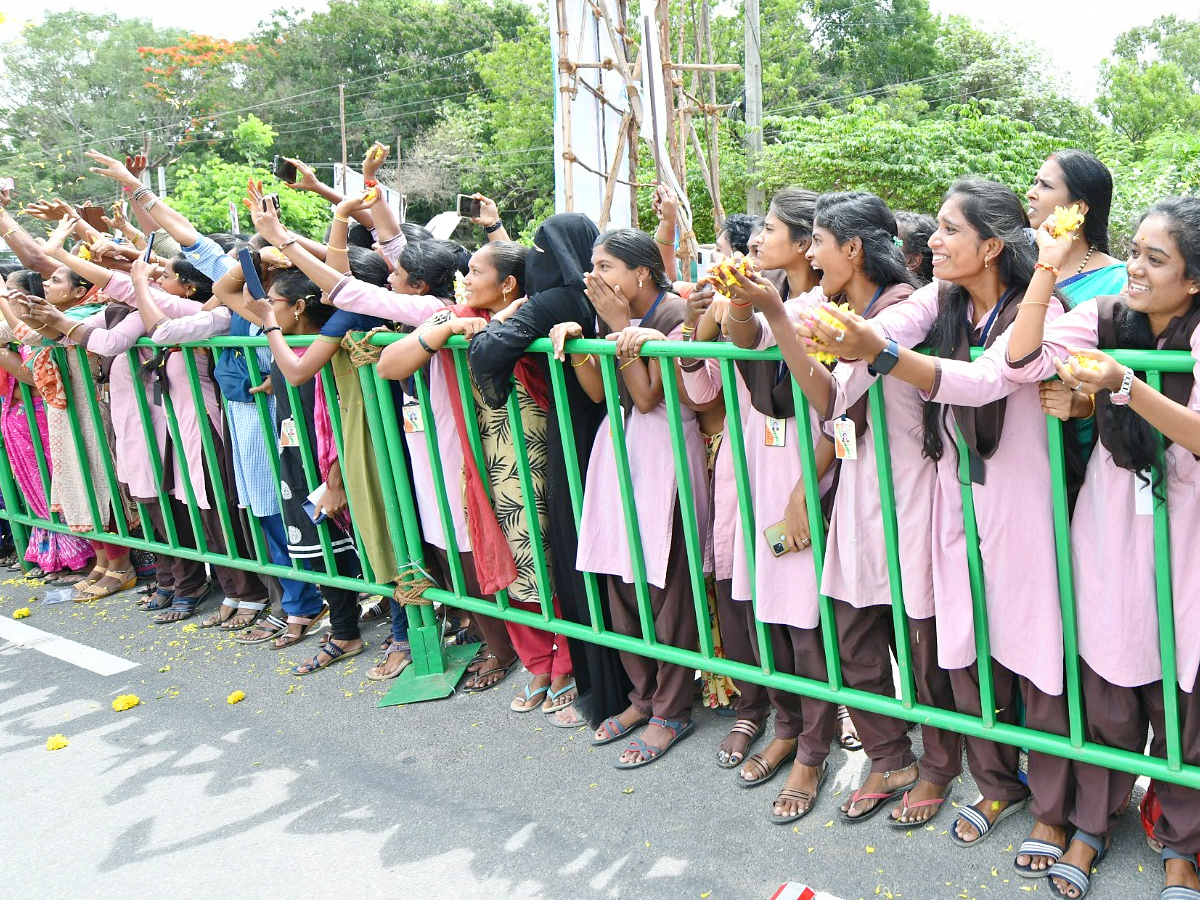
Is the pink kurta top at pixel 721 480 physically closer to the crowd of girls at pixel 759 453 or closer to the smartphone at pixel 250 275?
the crowd of girls at pixel 759 453

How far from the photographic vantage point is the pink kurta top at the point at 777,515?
3.18m

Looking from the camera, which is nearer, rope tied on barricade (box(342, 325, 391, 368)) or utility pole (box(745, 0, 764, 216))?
rope tied on barricade (box(342, 325, 391, 368))

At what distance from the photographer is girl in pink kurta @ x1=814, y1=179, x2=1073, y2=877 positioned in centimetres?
256

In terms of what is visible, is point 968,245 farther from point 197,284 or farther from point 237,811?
point 197,284

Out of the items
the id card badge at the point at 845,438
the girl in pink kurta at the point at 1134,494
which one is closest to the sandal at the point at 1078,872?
the girl in pink kurta at the point at 1134,494

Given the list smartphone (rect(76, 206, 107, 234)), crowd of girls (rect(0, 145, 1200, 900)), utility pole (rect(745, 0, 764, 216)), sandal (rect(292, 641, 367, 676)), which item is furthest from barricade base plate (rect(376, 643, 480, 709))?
utility pole (rect(745, 0, 764, 216))

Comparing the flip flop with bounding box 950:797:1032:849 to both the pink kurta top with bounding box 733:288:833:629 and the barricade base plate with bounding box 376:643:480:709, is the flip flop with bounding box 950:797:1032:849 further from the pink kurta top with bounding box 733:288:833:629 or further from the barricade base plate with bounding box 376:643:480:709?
the barricade base plate with bounding box 376:643:480:709

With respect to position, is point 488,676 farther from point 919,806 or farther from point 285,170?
point 285,170

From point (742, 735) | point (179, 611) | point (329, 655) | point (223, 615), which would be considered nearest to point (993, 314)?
point (742, 735)

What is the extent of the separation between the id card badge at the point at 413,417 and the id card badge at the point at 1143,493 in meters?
2.63

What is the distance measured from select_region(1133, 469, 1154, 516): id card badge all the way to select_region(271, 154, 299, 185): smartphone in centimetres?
409

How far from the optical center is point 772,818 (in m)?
3.20

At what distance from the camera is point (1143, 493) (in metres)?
2.48

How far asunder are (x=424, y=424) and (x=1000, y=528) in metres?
2.31
